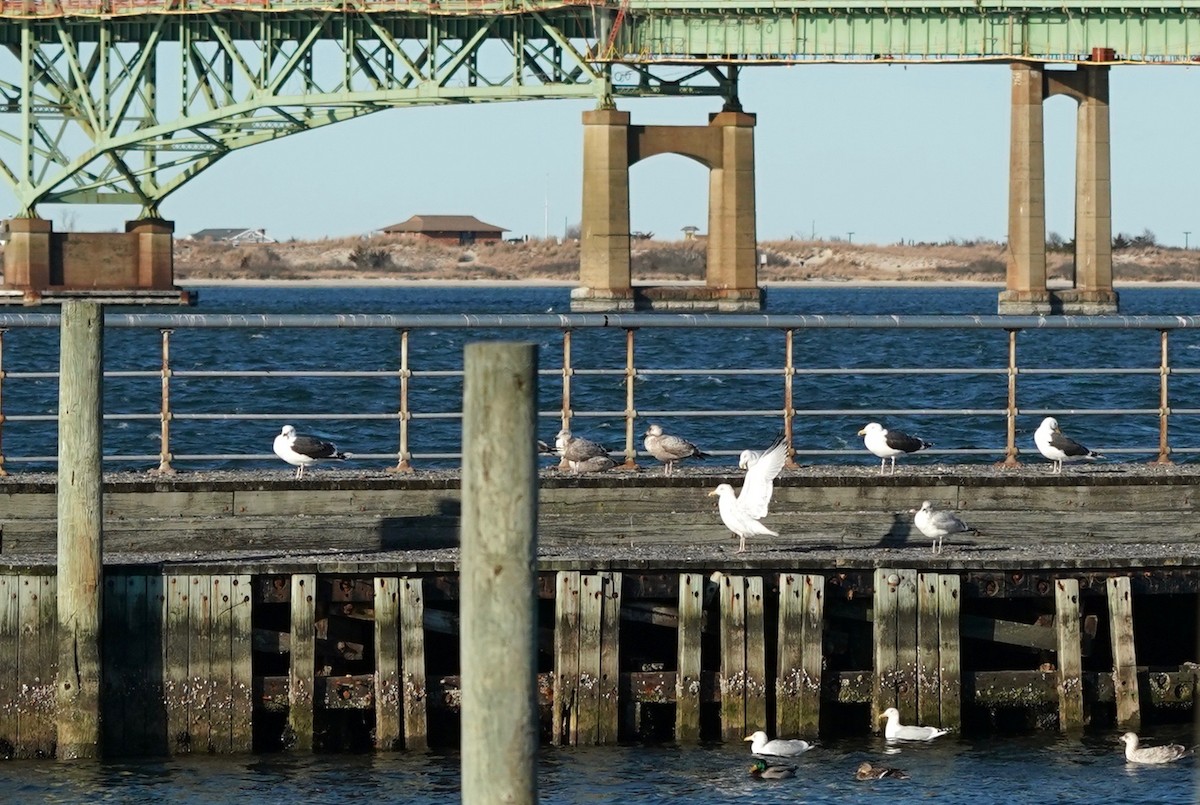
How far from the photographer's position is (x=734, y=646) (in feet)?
42.9

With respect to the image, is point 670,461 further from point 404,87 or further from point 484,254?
point 484,254

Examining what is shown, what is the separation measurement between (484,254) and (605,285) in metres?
99.2

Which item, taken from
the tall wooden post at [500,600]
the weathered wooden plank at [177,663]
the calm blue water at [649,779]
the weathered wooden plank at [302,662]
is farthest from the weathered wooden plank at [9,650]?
the tall wooden post at [500,600]

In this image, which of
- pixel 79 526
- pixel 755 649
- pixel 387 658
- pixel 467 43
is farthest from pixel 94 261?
pixel 755 649

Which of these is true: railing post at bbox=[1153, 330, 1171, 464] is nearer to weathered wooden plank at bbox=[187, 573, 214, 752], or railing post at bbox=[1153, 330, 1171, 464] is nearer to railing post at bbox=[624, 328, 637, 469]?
railing post at bbox=[624, 328, 637, 469]

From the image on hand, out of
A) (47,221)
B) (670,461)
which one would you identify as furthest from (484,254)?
(670,461)

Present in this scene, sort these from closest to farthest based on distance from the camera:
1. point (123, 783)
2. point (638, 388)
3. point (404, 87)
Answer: point (123, 783) < point (638, 388) < point (404, 87)

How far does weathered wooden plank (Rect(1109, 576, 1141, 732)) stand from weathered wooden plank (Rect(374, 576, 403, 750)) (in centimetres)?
423

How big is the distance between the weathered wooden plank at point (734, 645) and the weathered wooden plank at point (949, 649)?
3.82ft

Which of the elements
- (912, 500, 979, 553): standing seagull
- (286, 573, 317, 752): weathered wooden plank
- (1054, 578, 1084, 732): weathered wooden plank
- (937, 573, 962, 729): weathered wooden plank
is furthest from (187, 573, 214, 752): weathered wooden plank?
(1054, 578, 1084, 732): weathered wooden plank

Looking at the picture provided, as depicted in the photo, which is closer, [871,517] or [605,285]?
[871,517]

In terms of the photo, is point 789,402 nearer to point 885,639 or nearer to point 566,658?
point 885,639

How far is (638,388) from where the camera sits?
44875 mm

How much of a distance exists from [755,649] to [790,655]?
0.22m
